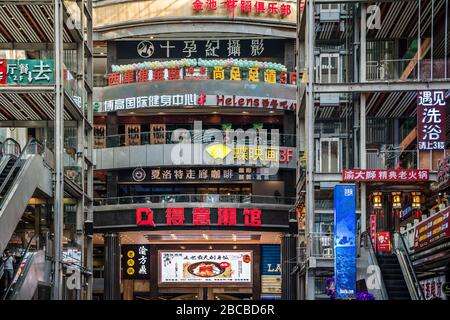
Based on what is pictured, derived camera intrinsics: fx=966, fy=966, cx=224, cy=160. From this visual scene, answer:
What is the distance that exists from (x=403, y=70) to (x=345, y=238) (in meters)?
9.97

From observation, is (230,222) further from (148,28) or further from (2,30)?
(2,30)

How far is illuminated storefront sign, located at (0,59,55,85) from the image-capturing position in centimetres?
3947

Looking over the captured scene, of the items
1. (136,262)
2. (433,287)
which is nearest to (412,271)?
(433,287)

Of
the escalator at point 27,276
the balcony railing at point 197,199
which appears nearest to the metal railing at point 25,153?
the escalator at point 27,276

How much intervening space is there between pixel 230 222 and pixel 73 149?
12.5 meters

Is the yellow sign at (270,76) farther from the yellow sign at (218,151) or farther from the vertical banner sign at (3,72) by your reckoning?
the vertical banner sign at (3,72)

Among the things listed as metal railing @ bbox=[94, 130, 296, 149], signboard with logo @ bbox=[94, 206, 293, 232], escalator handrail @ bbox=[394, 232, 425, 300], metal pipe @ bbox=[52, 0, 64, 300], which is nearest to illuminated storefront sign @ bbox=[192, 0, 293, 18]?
metal railing @ bbox=[94, 130, 296, 149]

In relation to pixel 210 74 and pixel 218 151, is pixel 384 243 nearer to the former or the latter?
pixel 218 151

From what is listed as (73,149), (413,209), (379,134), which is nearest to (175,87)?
(73,149)

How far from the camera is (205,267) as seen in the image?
62156 millimetres

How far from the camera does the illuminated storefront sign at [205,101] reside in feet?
193

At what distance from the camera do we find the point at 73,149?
48.7 meters

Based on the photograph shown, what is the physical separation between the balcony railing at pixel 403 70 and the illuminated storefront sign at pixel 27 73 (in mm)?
13103

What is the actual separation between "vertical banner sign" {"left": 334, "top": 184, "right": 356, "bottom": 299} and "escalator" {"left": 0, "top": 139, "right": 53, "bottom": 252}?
35.4ft
